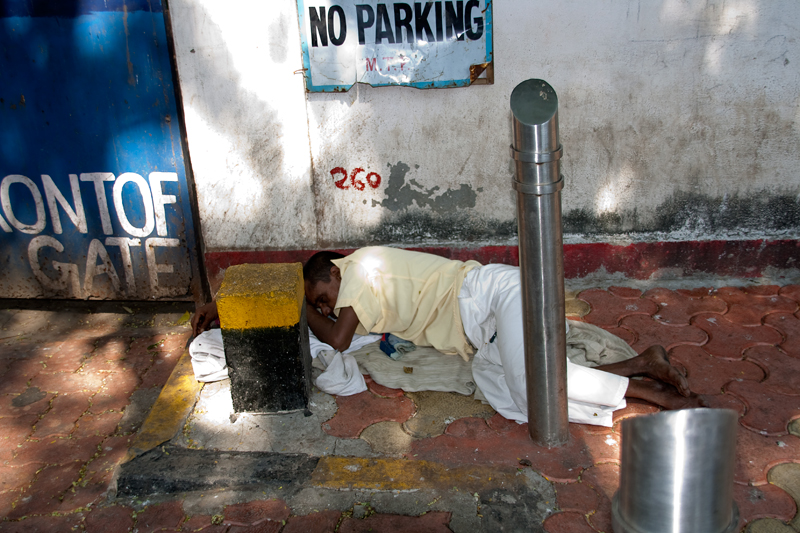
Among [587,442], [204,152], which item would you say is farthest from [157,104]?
[587,442]

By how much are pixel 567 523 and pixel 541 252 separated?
1024 mm

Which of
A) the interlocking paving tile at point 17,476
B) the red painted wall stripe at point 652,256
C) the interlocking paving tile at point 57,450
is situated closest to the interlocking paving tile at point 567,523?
the red painted wall stripe at point 652,256

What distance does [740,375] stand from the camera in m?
3.27

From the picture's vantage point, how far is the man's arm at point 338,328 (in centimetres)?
330

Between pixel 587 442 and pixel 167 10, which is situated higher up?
pixel 167 10

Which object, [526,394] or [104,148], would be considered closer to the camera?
[526,394]

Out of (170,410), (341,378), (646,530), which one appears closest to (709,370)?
(646,530)

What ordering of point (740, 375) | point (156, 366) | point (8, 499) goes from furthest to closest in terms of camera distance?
1. point (156, 366)
2. point (740, 375)
3. point (8, 499)

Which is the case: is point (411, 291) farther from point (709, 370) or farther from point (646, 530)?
point (646, 530)

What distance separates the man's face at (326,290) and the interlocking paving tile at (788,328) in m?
2.40

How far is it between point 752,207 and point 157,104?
149 inches

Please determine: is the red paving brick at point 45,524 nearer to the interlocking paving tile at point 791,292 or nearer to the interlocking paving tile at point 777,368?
the interlocking paving tile at point 777,368

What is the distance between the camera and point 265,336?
9.84 feet

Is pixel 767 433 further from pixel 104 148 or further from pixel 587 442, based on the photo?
pixel 104 148
